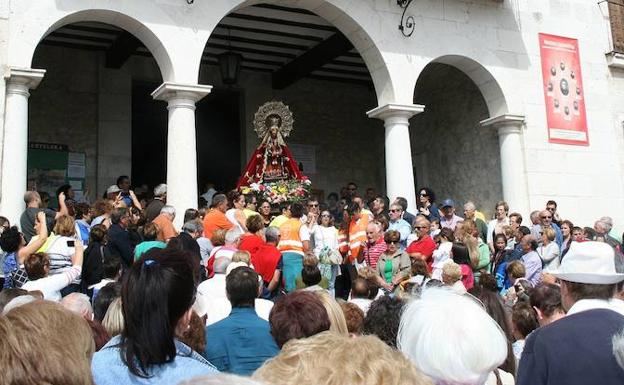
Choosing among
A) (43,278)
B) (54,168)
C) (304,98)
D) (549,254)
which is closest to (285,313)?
(43,278)

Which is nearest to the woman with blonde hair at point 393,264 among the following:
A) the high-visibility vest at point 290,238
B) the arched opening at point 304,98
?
the high-visibility vest at point 290,238

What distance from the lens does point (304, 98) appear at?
16.7 meters

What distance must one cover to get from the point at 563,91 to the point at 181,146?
7.98 metres

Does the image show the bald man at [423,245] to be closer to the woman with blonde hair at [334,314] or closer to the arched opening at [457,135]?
the woman with blonde hair at [334,314]

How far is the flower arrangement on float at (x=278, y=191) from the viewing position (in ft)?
34.1

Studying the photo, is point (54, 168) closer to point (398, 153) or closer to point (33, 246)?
point (398, 153)

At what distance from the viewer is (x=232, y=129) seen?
637 inches

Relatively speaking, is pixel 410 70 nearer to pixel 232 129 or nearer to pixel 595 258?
pixel 232 129

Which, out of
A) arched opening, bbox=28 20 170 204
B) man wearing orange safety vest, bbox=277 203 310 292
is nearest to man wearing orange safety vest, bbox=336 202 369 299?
man wearing orange safety vest, bbox=277 203 310 292

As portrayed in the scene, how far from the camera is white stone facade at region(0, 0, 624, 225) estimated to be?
31.3 feet

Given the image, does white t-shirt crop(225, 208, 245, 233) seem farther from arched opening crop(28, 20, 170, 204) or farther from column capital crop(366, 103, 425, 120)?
arched opening crop(28, 20, 170, 204)

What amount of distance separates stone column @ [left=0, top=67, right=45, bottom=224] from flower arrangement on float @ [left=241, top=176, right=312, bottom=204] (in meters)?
3.15

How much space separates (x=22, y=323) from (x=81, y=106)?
13.3 meters

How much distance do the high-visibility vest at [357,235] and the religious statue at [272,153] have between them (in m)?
2.02
